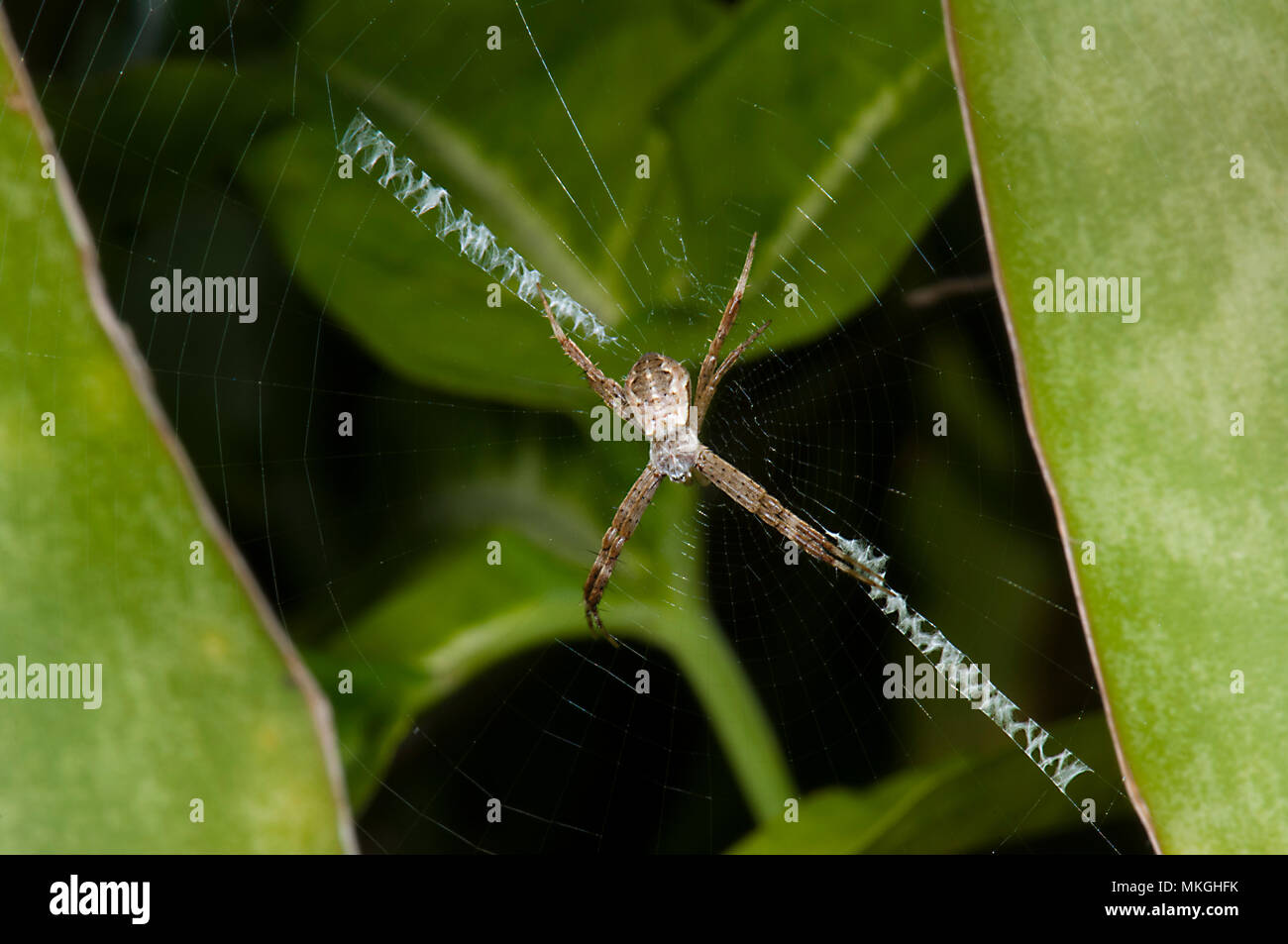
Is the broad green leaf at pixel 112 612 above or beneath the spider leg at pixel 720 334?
beneath

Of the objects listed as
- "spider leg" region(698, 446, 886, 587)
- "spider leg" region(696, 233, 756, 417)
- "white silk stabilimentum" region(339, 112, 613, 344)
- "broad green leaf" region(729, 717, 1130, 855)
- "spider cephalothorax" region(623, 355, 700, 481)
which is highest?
"white silk stabilimentum" region(339, 112, 613, 344)

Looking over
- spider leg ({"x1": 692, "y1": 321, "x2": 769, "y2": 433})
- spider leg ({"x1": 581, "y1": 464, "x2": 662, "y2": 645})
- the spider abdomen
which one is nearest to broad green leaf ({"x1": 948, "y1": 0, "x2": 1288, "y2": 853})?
spider leg ({"x1": 692, "y1": 321, "x2": 769, "y2": 433})

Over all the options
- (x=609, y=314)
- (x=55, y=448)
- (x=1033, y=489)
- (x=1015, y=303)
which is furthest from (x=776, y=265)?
(x=55, y=448)

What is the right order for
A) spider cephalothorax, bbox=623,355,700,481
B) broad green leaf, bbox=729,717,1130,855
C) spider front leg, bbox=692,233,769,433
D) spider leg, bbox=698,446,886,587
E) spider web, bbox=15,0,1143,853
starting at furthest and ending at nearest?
spider leg, bbox=698,446,886,587 → spider cephalothorax, bbox=623,355,700,481 → spider front leg, bbox=692,233,769,433 → spider web, bbox=15,0,1143,853 → broad green leaf, bbox=729,717,1130,855

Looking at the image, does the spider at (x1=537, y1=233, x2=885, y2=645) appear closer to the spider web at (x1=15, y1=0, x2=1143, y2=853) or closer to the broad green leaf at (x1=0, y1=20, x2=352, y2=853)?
the spider web at (x1=15, y1=0, x2=1143, y2=853)

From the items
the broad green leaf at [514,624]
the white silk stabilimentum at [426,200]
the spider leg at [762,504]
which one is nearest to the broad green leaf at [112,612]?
the broad green leaf at [514,624]

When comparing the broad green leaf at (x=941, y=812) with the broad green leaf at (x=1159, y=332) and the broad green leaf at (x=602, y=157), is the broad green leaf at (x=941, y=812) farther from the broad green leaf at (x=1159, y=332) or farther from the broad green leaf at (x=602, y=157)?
the broad green leaf at (x=602, y=157)

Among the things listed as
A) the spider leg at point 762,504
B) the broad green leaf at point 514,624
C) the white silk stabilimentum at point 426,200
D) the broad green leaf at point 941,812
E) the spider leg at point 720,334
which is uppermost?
the white silk stabilimentum at point 426,200
